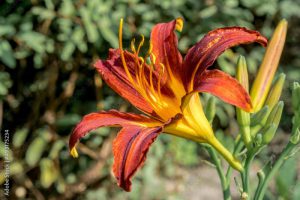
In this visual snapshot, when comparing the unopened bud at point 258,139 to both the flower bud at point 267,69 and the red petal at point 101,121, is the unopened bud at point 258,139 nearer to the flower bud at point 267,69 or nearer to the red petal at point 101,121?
the flower bud at point 267,69

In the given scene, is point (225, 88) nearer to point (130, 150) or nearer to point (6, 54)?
point (130, 150)

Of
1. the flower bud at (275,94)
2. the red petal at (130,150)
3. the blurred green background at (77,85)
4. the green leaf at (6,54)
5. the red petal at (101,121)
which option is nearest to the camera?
the red petal at (130,150)

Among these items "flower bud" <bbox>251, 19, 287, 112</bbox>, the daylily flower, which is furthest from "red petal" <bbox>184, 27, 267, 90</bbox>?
"flower bud" <bbox>251, 19, 287, 112</bbox>

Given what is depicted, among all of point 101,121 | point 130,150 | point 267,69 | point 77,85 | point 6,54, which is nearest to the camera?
point 130,150

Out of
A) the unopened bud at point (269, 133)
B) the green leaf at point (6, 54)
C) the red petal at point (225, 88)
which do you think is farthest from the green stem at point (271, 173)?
the green leaf at point (6, 54)

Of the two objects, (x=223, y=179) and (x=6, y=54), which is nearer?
(x=223, y=179)

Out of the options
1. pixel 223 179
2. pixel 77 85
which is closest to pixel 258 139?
pixel 223 179

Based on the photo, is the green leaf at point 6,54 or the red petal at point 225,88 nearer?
the red petal at point 225,88

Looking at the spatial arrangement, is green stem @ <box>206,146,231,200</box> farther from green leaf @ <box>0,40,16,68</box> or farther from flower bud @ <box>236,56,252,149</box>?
green leaf @ <box>0,40,16,68</box>
